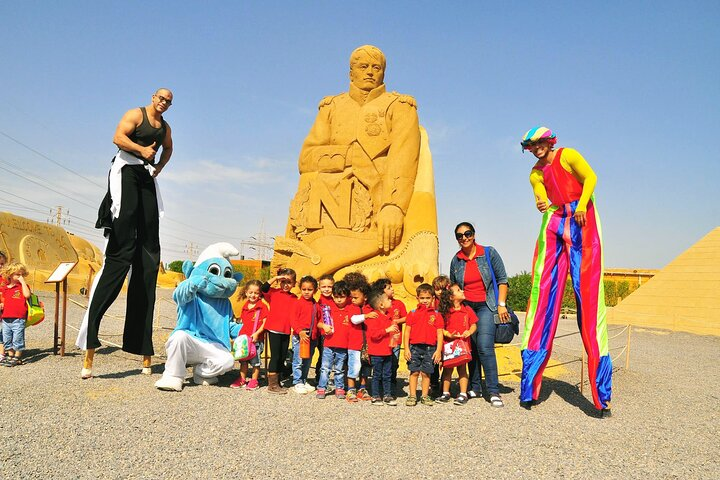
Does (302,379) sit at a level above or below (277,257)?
below

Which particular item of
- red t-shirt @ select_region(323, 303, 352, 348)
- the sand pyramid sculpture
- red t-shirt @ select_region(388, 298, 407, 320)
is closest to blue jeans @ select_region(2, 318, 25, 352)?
red t-shirt @ select_region(323, 303, 352, 348)

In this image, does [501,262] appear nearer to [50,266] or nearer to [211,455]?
[211,455]

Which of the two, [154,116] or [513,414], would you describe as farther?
[154,116]

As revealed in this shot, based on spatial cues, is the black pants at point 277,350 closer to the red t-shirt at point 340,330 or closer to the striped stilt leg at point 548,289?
the red t-shirt at point 340,330

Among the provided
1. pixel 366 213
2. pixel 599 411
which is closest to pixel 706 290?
pixel 366 213

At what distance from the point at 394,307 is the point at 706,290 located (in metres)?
16.0

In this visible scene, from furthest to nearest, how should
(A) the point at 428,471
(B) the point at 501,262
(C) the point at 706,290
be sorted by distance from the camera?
(C) the point at 706,290 → (B) the point at 501,262 → (A) the point at 428,471

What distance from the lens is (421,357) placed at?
4.56 m

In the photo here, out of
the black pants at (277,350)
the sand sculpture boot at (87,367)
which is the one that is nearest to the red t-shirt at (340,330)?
the black pants at (277,350)

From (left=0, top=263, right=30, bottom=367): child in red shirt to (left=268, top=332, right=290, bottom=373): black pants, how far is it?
2.74 m

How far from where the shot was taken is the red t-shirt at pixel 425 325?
452cm

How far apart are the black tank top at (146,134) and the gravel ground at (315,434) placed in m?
2.08

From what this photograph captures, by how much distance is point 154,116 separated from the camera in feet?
15.8

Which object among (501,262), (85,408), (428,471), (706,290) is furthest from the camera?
(706,290)
